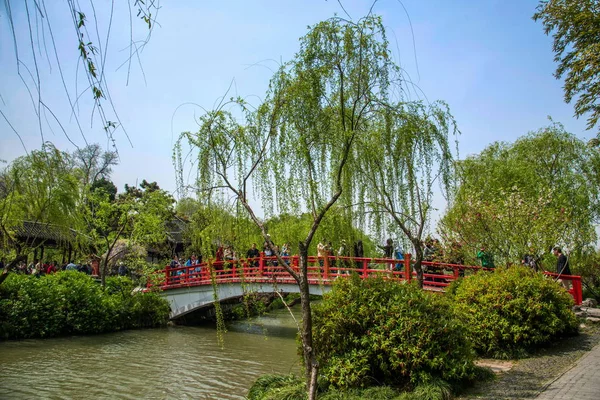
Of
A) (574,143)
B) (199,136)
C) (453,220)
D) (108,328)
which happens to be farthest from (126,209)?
(574,143)

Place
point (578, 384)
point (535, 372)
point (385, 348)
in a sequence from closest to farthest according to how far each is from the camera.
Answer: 1. point (578, 384)
2. point (385, 348)
3. point (535, 372)

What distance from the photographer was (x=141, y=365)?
11672 millimetres

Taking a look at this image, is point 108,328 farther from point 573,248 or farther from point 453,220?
point 573,248

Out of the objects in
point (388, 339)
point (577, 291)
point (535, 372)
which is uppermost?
point (577, 291)

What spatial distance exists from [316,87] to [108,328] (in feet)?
44.6

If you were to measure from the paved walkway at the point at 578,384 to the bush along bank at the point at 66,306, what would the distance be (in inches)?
537

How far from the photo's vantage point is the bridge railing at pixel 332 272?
1005 cm

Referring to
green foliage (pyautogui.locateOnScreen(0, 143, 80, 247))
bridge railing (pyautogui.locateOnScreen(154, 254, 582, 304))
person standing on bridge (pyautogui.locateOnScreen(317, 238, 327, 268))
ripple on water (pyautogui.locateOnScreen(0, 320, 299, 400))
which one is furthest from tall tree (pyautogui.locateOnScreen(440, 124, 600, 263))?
green foliage (pyautogui.locateOnScreen(0, 143, 80, 247))

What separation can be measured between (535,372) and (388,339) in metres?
2.46

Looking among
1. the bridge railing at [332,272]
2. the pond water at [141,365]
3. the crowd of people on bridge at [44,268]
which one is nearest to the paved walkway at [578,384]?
the bridge railing at [332,272]

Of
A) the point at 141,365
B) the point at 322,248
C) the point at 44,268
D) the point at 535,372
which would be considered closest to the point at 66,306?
the point at 141,365

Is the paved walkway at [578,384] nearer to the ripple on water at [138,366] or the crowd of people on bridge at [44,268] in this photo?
the ripple on water at [138,366]

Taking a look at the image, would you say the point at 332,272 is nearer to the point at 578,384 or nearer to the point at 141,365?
the point at 141,365

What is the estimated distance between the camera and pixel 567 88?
9453mm
